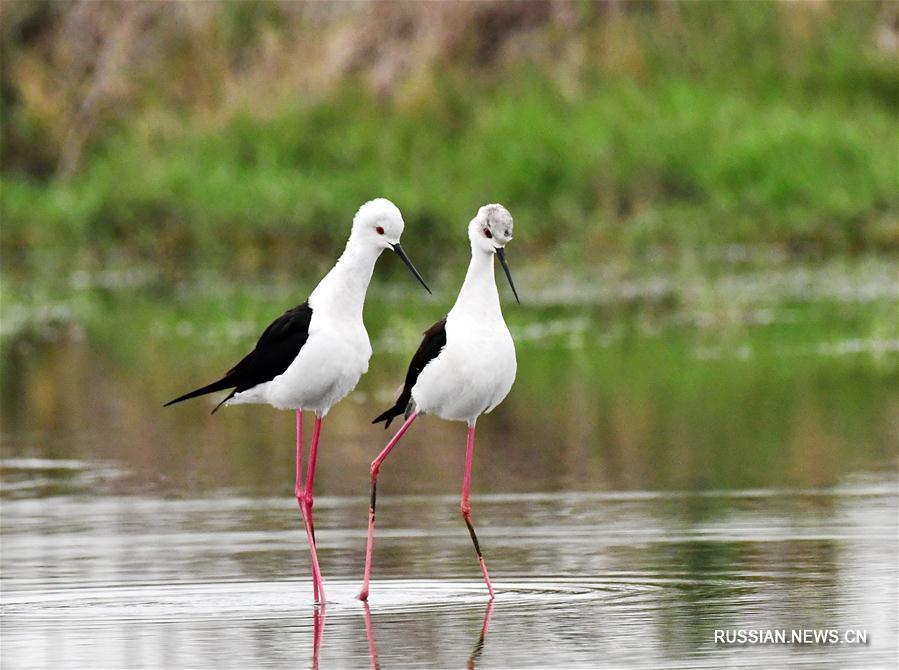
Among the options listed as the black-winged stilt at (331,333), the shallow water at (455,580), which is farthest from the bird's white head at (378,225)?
the shallow water at (455,580)

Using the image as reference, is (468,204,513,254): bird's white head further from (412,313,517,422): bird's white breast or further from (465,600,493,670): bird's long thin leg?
(465,600,493,670): bird's long thin leg

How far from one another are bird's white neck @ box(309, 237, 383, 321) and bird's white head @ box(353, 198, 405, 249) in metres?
0.03

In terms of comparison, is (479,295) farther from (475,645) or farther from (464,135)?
(464,135)

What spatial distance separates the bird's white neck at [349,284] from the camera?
8711 millimetres

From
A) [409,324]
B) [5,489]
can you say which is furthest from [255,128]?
[5,489]

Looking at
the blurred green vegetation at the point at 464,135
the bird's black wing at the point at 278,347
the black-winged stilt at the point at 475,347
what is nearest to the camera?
the black-winged stilt at the point at 475,347

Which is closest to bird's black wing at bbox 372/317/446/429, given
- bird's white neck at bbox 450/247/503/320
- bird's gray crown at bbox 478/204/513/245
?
bird's white neck at bbox 450/247/503/320

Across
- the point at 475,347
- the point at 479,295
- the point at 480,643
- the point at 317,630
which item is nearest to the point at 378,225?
the point at 479,295

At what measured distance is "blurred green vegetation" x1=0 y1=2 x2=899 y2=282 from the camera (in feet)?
93.5

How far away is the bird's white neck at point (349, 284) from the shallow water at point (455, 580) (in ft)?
3.54

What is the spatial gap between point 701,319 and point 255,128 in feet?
46.2

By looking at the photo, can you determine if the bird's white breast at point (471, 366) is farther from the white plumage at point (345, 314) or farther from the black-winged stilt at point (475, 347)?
the white plumage at point (345, 314)

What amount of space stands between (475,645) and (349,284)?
1693mm

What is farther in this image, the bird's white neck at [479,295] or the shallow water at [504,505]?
the bird's white neck at [479,295]
